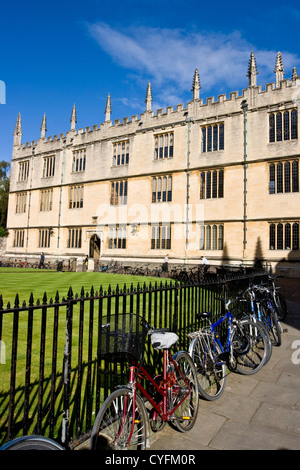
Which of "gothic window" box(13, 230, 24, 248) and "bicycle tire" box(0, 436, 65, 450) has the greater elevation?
"gothic window" box(13, 230, 24, 248)

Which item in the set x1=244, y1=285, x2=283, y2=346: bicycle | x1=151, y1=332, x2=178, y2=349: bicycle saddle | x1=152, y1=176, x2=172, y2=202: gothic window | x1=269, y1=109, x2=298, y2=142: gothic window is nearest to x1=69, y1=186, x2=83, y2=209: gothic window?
x1=152, y1=176, x2=172, y2=202: gothic window

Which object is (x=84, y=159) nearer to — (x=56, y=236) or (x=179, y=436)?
(x=56, y=236)

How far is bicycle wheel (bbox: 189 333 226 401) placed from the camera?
154 inches

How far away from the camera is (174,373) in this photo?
313 cm

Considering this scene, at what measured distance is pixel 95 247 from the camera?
93.5 feet

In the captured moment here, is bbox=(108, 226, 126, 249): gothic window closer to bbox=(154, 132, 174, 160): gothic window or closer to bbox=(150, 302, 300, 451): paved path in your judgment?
bbox=(154, 132, 174, 160): gothic window

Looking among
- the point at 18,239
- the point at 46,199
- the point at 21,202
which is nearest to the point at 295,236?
the point at 46,199

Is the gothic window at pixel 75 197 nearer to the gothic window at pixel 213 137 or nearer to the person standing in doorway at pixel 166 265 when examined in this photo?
the person standing in doorway at pixel 166 265

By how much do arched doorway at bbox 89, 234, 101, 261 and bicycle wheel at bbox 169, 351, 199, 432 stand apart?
24748 millimetres

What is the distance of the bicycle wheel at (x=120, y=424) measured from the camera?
2221mm

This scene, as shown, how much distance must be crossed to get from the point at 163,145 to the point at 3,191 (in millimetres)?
27494
